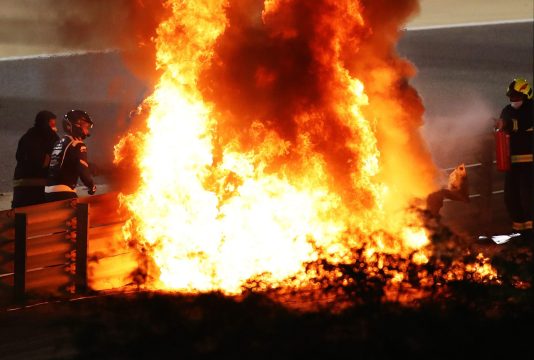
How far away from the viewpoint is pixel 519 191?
12.2 meters

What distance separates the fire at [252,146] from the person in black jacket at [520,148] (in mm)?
3656

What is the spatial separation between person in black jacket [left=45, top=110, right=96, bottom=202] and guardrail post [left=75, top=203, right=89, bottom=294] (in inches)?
38.2

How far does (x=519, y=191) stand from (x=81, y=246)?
643 cm

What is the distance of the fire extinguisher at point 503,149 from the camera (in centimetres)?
1206

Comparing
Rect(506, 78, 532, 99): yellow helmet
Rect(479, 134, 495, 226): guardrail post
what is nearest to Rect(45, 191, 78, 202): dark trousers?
Rect(506, 78, 532, 99): yellow helmet

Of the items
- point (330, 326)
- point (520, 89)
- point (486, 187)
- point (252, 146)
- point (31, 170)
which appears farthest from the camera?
point (486, 187)

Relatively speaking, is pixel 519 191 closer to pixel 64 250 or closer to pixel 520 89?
pixel 520 89

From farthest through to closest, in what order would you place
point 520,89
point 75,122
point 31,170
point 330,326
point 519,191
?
1. point 519,191
2. point 520,89
3. point 31,170
4. point 75,122
5. point 330,326

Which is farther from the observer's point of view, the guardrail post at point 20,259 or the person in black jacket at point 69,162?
the person in black jacket at point 69,162

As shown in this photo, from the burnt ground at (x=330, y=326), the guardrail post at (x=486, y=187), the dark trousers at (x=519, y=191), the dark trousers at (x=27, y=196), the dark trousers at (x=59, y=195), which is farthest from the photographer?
the guardrail post at (x=486, y=187)

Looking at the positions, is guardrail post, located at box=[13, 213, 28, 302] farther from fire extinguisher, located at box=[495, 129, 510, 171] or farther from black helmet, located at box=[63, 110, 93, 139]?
fire extinguisher, located at box=[495, 129, 510, 171]

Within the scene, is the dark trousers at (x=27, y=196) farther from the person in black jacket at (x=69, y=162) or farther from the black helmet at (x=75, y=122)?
the black helmet at (x=75, y=122)

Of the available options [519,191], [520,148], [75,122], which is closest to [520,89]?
[520,148]

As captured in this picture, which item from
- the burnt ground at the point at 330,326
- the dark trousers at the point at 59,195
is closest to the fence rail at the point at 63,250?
the dark trousers at the point at 59,195
